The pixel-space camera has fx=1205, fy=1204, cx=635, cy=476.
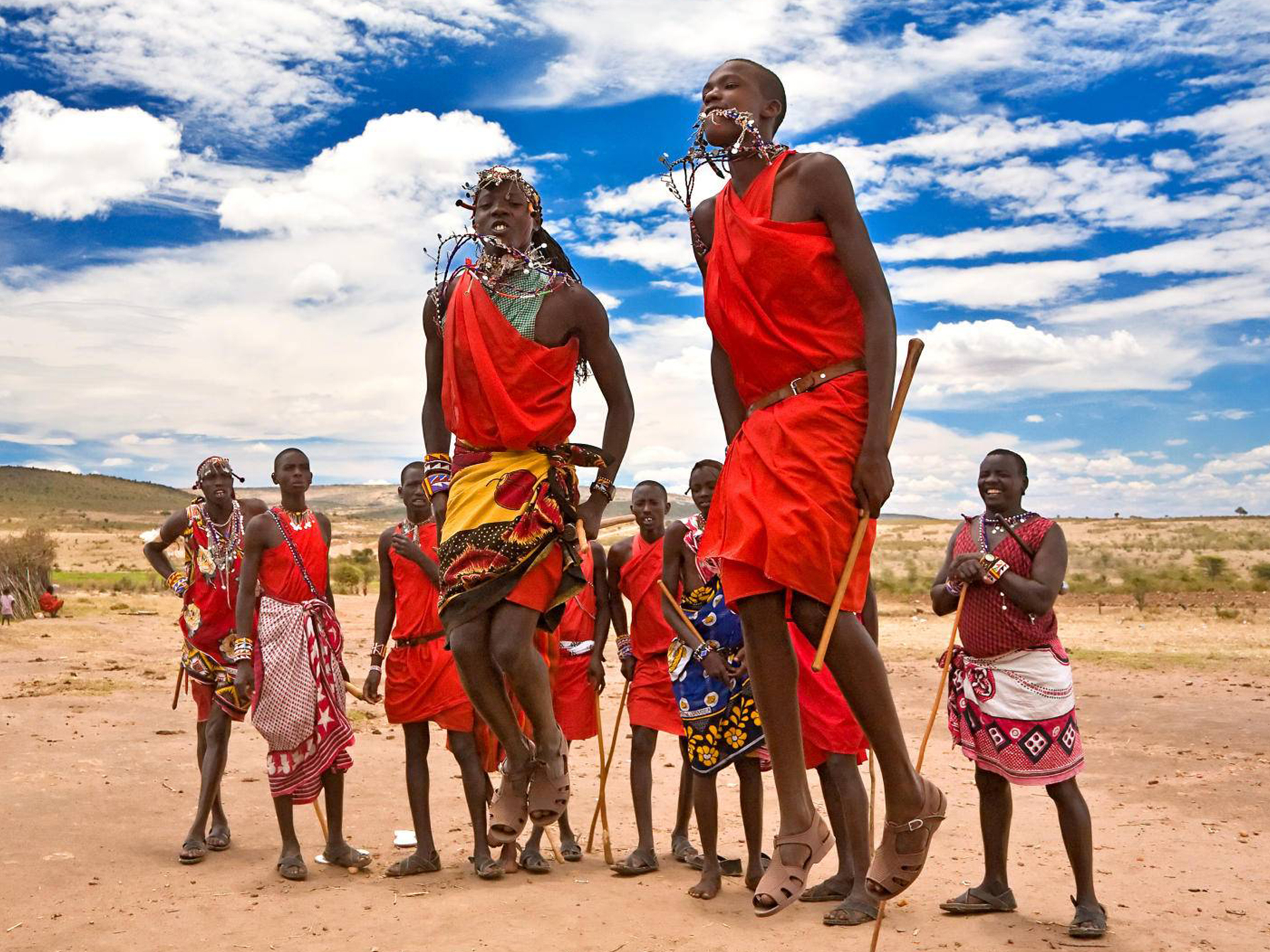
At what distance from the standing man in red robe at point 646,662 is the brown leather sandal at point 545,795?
2880 millimetres

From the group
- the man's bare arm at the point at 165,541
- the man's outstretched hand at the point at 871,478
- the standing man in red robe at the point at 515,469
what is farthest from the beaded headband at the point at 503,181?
the man's bare arm at the point at 165,541

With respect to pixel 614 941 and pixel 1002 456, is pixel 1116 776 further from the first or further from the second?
pixel 614 941

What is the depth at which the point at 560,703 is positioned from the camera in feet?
29.3

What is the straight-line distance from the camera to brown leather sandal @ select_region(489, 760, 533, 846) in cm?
508

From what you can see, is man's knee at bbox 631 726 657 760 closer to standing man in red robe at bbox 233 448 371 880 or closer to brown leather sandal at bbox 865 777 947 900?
standing man in red robe at bbox 233 448 371 880

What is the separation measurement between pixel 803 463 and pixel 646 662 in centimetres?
492

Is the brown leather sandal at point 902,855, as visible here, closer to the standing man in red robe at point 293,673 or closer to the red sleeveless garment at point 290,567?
the standing man in red robe at point 293,673

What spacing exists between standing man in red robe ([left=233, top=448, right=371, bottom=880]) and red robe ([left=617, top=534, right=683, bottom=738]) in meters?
2.10

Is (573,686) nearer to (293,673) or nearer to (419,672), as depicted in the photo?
(419,672)

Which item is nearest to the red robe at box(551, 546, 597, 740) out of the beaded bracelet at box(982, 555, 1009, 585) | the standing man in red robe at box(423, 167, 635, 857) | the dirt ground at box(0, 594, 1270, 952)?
the dirt ground at box(0, 594, 1270, 952)

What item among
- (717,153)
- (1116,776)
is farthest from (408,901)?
(1116,776)

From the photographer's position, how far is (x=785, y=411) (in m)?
4.10

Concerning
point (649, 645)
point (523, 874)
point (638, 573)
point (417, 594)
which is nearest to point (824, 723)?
point (649, 645)

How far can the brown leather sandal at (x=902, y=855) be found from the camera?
417cm
